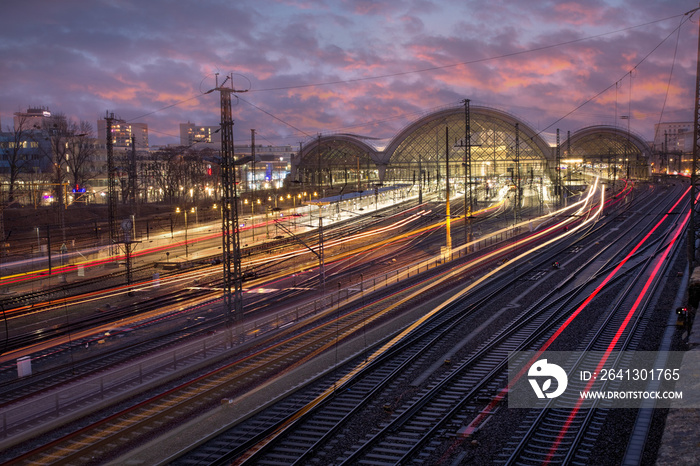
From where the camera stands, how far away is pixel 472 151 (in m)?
80.9

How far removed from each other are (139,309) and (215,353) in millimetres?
7545

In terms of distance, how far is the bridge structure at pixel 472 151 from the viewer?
247ft

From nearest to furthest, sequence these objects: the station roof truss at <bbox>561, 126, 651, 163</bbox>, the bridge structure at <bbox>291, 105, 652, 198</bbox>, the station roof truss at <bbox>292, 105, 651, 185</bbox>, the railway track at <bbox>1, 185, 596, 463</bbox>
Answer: the railway track at <bbox>1, 185, 596, 463</bbox>
the bridge structure at <bbox>291, 105, 652, 198</bbox>
the station roof truss at <bbox>292, 105, 651, 185</bbox>
the station roof truss at <bbox>561, 126, 651, 163</bbox>

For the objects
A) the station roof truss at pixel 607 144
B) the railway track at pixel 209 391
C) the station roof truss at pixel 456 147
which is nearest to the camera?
the railway track at pixel 209 391

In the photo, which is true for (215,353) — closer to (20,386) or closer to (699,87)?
(20,386)

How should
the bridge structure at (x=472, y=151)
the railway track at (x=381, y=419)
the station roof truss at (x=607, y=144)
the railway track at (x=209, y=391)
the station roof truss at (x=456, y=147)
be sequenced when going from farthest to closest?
the station roof truss at (x=607, y=144) < the station roof truss at (x=456, y=147) < the bridge structure at (x=472, y=151) < the railway track at (x=209, y=391) < the railway track at (x=381, y=419)

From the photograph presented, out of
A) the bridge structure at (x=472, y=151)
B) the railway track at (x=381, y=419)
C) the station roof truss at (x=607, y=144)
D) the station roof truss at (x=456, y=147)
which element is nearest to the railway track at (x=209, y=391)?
the railway track at (x=381, y=419)

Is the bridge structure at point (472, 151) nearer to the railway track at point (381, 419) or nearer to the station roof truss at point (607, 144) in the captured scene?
the station roof truss at point (607, 144)

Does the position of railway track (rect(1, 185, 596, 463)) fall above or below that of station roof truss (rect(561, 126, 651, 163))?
below

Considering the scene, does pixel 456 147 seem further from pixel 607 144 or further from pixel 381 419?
pixel 381 419

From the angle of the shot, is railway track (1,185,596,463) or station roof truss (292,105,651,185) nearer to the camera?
railway track (1,185,596,463)

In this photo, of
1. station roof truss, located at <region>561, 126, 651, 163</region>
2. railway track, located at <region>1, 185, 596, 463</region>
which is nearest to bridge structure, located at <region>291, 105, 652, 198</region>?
station roof truss, located at <region>561, 126, 651, 163</region>

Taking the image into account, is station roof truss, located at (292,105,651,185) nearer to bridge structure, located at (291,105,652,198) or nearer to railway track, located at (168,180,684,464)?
bridge structure, located at (291,105,652,198)

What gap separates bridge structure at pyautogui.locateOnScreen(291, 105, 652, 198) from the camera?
75375mm
